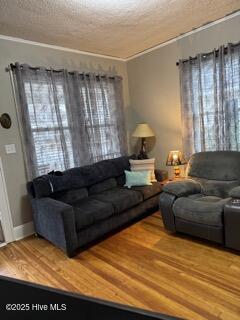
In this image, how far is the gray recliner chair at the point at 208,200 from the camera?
2326mm

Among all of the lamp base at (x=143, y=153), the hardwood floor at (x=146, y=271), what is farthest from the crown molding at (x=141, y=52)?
the hardwood floor at (x=146, y=271)

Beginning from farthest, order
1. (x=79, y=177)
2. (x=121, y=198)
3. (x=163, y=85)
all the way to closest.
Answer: (x=163, y=85)
(x=79, y=177)
(x=121, y=198)

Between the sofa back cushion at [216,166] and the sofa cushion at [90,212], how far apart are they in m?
1.30

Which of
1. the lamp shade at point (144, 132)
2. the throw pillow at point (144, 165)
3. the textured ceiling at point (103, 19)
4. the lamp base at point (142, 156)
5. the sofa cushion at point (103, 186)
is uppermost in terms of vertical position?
the textured ceiling at point (103, 19)

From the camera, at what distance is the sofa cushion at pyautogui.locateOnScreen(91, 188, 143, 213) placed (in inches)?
117

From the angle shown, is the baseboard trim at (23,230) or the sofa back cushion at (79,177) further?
the baseboard trim at (23,230)

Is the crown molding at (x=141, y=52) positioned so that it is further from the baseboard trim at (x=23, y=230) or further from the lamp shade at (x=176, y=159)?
the baseboard trim at (x=23, y=230)

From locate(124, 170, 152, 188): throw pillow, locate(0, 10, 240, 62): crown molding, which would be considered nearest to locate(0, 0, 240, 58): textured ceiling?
locate(0, 10, 240, 62): crown molding

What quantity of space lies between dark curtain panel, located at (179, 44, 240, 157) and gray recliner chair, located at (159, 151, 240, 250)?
0.32 m

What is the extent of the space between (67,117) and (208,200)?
2.28 metres

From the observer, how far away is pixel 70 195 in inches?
123

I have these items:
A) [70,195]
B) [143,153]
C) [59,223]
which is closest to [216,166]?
[143,153]

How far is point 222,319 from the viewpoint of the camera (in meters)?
1.60

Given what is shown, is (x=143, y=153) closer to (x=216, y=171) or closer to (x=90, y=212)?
(x=216, y=171)
